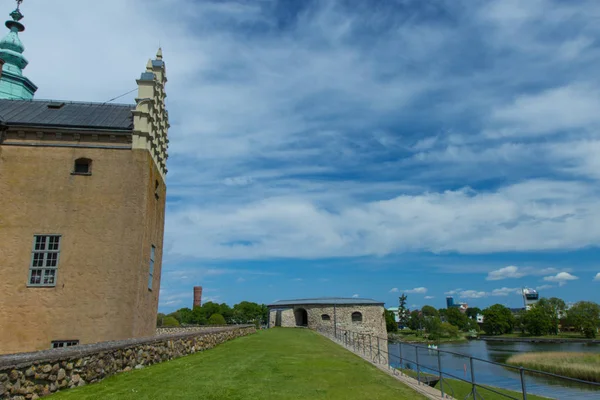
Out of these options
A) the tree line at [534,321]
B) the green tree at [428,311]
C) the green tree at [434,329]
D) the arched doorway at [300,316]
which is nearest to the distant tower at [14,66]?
the arched doorway at [300,316]

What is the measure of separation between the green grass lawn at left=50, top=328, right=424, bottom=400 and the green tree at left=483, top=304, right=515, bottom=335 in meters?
106

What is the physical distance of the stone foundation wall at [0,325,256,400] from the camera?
20.2 feet

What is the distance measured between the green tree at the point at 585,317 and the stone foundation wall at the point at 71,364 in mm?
98578

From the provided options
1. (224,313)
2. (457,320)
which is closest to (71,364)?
(224,313)

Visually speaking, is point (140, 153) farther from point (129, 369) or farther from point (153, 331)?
point (129, 369)

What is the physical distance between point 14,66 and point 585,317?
346 feet

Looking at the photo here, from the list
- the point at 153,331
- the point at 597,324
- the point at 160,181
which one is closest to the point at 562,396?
the point at 153,331

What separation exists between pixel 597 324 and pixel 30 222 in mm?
105626

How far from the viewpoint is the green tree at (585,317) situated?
85.1 meters

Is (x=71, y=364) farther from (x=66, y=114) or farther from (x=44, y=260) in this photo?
(x=66, y=114)

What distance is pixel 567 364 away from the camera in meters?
36.8

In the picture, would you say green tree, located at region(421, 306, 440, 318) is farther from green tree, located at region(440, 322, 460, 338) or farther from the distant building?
the distant building

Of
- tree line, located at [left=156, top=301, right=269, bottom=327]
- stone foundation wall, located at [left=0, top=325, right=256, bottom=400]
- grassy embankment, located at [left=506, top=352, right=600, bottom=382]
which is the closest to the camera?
stone foundation wall, located at [left=0, top=325, right=256, bottom=400]

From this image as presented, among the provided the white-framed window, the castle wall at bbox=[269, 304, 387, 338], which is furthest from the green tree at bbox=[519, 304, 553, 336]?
the white-framed window
